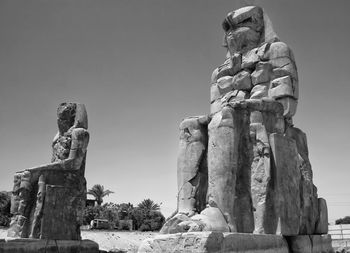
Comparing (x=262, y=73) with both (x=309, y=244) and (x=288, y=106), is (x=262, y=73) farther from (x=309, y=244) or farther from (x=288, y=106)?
(x=309, y=244)

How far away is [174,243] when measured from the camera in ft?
12.2

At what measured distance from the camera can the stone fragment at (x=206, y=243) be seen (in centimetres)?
354

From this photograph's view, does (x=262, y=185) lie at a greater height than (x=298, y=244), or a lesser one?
greater

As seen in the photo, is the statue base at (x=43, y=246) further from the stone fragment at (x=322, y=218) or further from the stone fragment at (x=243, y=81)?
the stone fragment at (x=322, y=218)

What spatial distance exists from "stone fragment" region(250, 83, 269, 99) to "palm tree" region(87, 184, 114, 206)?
143ft

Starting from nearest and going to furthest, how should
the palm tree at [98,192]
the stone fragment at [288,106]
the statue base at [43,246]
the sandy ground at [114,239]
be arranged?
the stone fragment at [288,106] → the statue base at [43,246] → the sandy ground at [114,239] → the palm tree at [98,192]

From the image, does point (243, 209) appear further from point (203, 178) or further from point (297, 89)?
point (297, 89)

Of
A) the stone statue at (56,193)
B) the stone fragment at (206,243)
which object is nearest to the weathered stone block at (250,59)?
the stone fragment at (206,243)

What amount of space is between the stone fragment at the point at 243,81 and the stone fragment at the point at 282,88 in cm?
46

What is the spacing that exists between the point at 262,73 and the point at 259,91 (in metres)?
0.31

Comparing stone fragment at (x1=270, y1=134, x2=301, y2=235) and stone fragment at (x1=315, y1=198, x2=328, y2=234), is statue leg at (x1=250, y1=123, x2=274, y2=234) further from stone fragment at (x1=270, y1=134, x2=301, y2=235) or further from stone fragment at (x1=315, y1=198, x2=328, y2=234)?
stone fragment at (x1=315, y1=198, x2=328, y2=234)

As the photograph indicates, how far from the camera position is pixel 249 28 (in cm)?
A: 649

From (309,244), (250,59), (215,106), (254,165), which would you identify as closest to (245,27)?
(250,59)

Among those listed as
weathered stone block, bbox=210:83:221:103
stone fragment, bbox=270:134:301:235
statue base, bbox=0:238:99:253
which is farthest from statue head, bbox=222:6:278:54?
statue base, bbox=0:238:99:253
